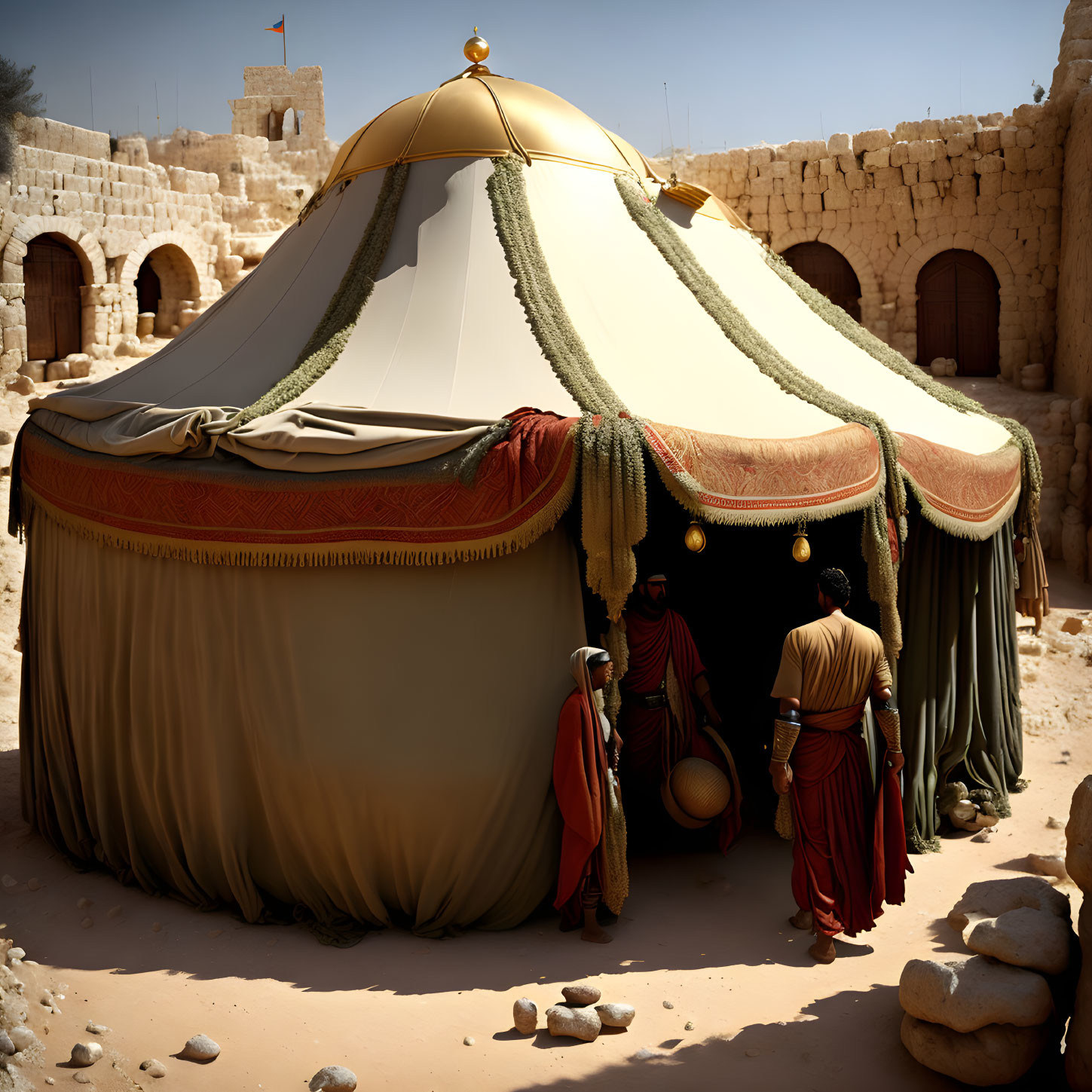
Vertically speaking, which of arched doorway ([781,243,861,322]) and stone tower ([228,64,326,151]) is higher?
Result: stone tower ([228,64,326,151])

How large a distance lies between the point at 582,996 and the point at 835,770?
55.1 inches

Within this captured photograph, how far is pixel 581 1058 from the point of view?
385 centimetres

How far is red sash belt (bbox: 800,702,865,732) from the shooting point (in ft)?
14.7

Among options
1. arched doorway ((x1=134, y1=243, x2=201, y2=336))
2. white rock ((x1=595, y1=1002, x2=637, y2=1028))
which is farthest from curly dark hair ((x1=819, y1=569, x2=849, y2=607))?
arched doorway ((x1=134, y1=243, x2=201, y2=336))

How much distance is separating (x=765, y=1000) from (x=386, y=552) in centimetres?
240

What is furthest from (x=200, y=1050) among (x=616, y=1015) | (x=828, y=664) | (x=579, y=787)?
(x=828, y=664)

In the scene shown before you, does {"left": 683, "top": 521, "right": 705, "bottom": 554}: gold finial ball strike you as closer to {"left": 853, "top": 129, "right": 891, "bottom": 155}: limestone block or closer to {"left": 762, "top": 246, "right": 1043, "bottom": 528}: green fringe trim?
{"left": 762, "top": 246, "right": 1043, "bottom": 528}: green fringe trim

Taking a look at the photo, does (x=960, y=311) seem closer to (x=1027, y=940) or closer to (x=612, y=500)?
(x=612, y=500)

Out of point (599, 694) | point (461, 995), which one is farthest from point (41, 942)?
point (599, 694)

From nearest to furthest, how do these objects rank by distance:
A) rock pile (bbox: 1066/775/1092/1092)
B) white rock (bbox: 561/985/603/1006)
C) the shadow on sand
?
rock pile (bbox: 1066/775/1092/1092) → the shadow on sand → white rock (bbox: 561/985/603/1006)

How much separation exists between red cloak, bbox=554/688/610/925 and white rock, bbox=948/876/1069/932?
4.88ft

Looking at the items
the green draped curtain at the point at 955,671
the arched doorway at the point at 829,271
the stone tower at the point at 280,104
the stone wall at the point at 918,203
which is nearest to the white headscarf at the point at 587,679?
the green draped curtain at the point at 955,671

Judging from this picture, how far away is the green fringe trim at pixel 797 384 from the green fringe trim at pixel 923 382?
39.6 inches

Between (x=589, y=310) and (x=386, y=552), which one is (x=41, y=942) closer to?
(x=386, y=552)
